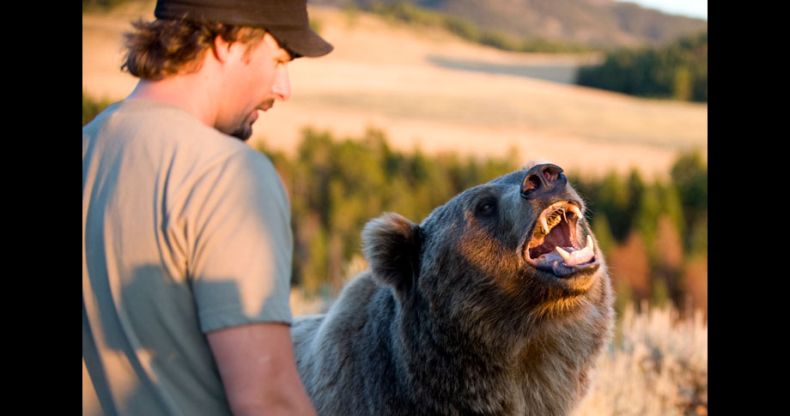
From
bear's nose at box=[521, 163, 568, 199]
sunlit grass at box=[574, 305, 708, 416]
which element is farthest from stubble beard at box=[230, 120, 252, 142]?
sunlit grass at box=[574, 305, 708, 416]

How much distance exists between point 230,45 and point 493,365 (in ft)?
5.96

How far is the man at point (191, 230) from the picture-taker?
2.14m

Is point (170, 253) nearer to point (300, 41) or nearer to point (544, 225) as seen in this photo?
point (300, 41)

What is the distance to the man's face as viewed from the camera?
2441 millimetres

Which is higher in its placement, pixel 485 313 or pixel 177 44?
pixel 177 44

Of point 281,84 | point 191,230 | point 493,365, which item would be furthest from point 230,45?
point 493,365

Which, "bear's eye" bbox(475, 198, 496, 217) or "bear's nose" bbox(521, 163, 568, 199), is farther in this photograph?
"bear's eye" bbox(475, 198, 496, 217)

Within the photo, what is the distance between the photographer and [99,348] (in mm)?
2328

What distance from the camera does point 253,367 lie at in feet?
6.94

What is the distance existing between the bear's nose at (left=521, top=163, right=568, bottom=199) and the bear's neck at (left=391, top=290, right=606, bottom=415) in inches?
22.1

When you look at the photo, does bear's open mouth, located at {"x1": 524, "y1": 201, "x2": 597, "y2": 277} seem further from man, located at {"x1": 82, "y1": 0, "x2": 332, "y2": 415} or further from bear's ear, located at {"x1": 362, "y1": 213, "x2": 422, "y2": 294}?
man, located at {"x1": 82, "y1": 0, "x2": 332, "y2": 415}

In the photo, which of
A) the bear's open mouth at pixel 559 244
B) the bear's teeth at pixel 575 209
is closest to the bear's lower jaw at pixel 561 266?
the bear's open mouth at pixel 559 244
